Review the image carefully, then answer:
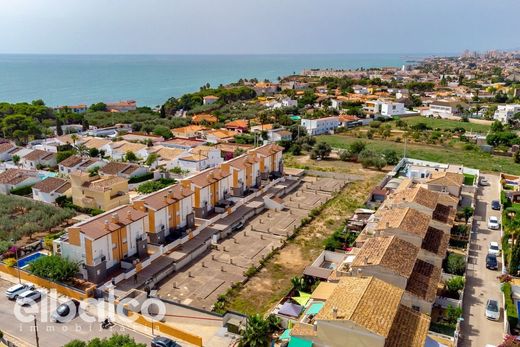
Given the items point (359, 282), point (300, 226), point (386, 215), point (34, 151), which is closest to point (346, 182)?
point (300, 226)

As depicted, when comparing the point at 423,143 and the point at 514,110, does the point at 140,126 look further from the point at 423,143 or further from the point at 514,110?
the point at 514,110

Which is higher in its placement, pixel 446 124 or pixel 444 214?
pixel 446 124

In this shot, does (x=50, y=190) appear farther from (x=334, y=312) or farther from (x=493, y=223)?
(x=493, y=223)

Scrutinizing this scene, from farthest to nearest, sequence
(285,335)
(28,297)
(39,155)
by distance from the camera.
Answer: (39,155)
(28,297)
(285,335)

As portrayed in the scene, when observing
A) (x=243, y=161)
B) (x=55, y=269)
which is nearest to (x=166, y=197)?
(x=55, y=269)

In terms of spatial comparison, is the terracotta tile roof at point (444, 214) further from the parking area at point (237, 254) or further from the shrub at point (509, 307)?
the parking area at point (237, 254)

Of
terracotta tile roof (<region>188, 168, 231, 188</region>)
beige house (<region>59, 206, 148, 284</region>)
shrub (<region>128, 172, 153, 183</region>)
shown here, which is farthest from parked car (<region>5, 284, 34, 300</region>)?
shrub (<region>128, 172, 153, 183</region>)

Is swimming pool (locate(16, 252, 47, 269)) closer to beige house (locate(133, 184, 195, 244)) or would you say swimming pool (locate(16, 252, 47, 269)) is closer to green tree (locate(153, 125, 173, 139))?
beige house (locate(133, 184, 195, 244))
